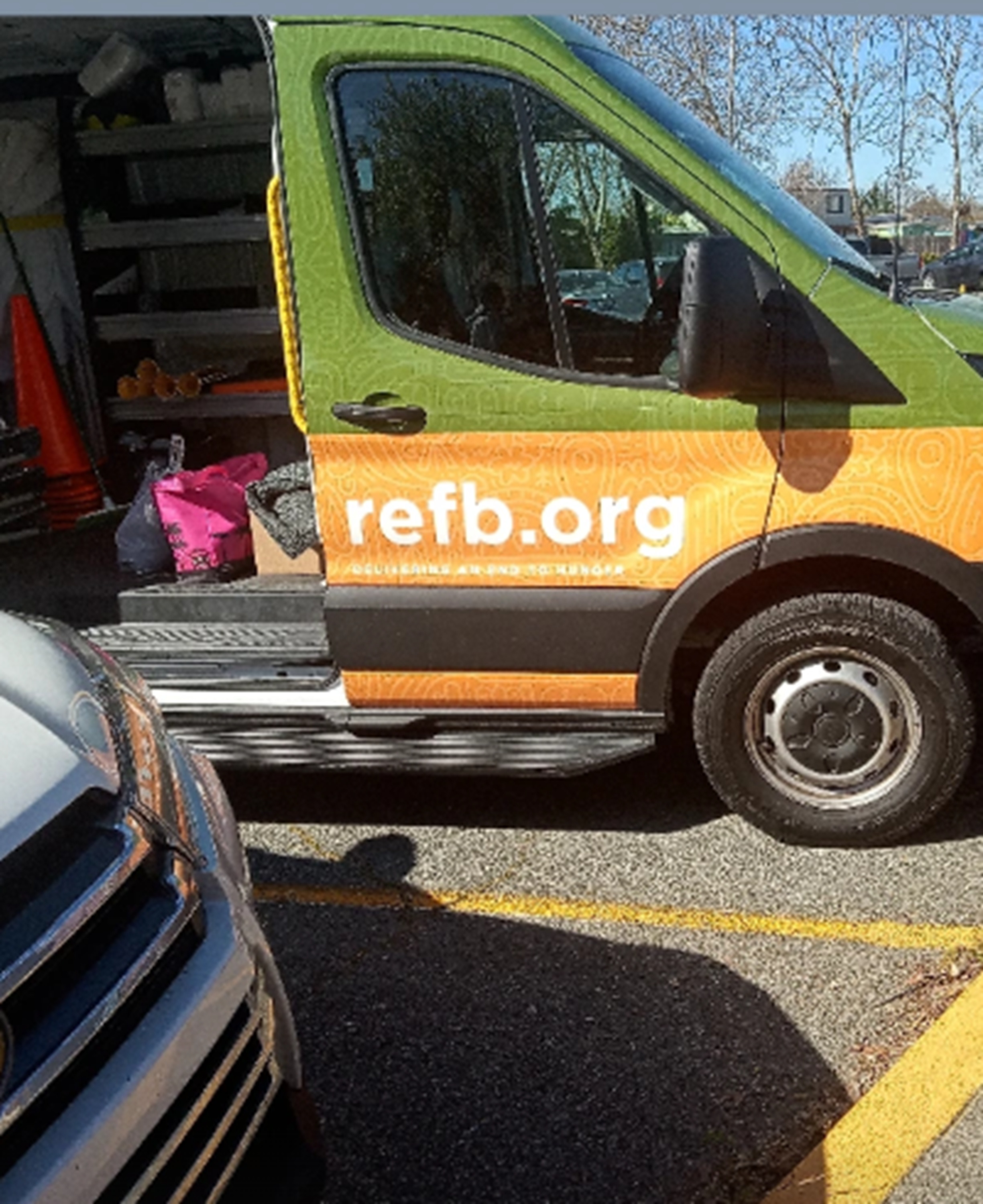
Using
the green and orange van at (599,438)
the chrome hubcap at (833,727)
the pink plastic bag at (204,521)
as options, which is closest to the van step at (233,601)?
the pink plastic bag at (204,521)

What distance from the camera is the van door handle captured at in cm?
347

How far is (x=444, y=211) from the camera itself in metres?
3.51

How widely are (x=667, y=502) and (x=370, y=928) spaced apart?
1424 millimetres

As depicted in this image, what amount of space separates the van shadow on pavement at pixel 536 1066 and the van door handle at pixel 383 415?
135 cm

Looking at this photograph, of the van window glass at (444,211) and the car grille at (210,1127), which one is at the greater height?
the van window glass at (444,211)

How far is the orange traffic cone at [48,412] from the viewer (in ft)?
21.3

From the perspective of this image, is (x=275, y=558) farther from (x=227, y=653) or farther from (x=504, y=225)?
(x=504, y=225)

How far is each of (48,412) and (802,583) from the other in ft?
14.5

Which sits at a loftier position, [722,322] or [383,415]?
[722,322]

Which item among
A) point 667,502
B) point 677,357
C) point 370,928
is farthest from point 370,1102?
point 677,357

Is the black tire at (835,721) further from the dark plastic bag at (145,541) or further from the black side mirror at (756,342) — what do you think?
the dark plastic bag at (145,541)

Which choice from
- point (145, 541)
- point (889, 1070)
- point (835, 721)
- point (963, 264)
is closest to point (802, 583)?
point (835, 721)

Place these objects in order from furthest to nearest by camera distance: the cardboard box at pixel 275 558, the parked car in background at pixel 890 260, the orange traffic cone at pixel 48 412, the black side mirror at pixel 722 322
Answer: the orange traffic cone at pixel 48 412 → the cardboard box at pixel 275 558 → the parked car in background at pixel 890 260 → the black side mirror at pixel 722 322

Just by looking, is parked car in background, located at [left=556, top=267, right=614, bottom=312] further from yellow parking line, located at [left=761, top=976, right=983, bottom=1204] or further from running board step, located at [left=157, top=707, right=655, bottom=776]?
yellow parking line, located at [left=761, top=976, right=983, bottom=1204]
